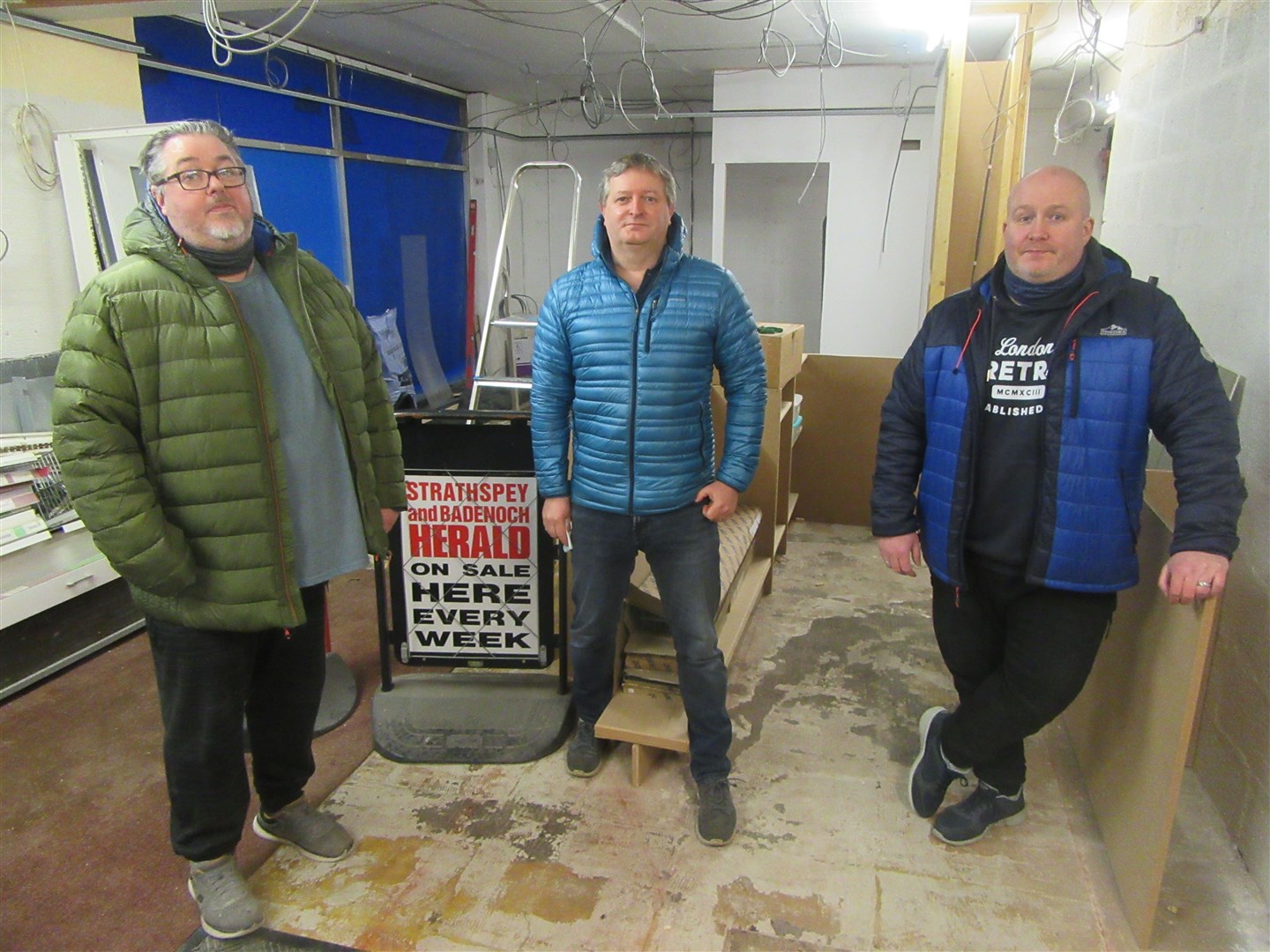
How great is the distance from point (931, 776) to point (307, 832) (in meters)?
1.50

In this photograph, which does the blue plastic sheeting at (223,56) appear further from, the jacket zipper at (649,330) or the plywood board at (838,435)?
the plywood board at (838,435)

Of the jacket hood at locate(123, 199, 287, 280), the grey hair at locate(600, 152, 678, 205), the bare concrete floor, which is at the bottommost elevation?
the bare concrete floor

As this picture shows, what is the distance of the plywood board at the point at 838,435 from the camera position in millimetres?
4020

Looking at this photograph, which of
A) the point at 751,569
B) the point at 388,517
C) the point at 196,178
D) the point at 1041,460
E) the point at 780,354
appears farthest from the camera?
the point at 751,569

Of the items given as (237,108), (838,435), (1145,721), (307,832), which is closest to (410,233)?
(237,108)

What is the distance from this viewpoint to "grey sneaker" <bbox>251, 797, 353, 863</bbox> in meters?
1.92

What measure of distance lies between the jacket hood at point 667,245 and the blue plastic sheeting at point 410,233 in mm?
3947

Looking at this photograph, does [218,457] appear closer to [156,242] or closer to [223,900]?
[156,242]

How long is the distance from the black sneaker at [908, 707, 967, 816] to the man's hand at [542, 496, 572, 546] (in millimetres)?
1042

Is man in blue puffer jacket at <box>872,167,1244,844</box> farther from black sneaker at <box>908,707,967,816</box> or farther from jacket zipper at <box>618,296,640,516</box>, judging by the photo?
jacket zipper at <box>618,296,640,516</box>

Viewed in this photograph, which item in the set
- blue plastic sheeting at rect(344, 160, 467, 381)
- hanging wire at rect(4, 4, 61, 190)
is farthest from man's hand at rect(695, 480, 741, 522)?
blue plastic sheeting at rect(344, 160, 467, 381)

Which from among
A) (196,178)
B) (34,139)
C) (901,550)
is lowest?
(901,550)

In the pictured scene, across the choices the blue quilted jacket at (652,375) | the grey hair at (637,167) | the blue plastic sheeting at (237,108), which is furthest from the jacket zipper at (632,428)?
the blue plastic sheeting at (237,108)

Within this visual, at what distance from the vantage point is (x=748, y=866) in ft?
6.27
